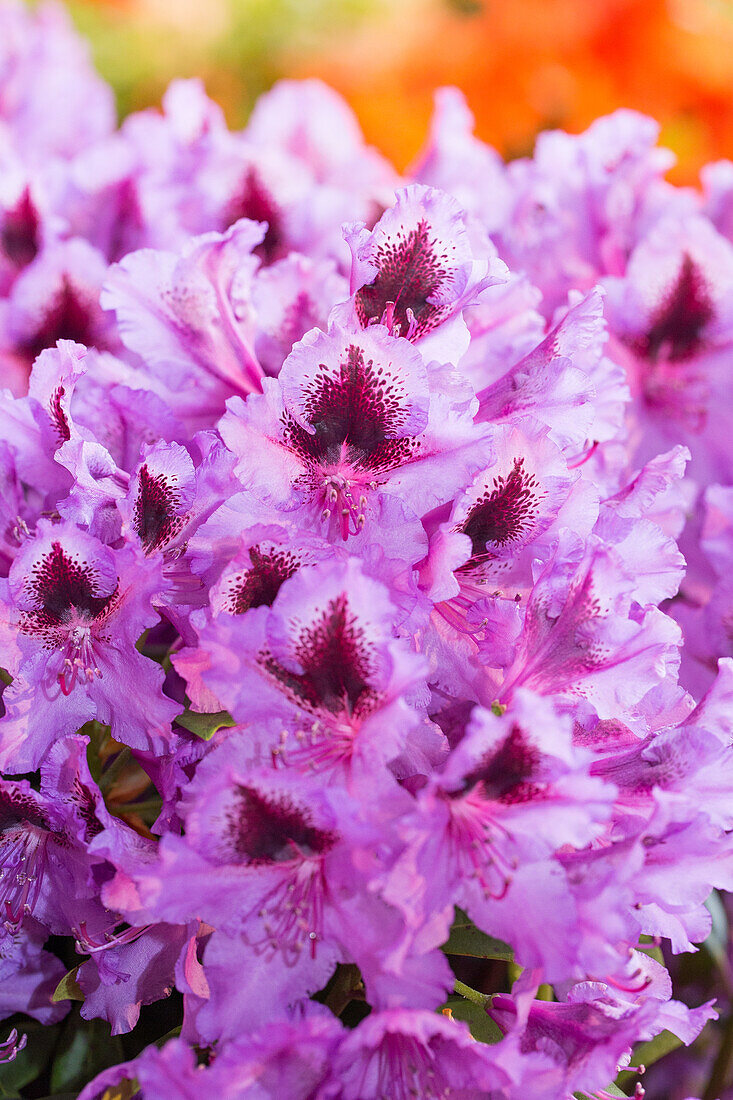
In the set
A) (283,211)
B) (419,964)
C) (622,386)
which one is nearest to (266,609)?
(419,964)

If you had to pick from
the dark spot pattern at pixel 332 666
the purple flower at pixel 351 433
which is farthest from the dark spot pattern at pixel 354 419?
the dark spot pattern at pixel 332 666

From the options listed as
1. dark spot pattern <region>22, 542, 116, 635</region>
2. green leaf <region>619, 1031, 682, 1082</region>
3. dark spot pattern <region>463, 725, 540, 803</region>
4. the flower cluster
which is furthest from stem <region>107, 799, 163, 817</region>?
green leaf <region>619, 1031, 682, 1082</region>

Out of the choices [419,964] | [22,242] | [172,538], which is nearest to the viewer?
[419,964]

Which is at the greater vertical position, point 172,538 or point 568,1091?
point 172,538

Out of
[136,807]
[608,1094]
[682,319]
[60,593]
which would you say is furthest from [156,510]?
[682,319]

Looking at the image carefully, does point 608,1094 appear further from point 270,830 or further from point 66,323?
point 66,323

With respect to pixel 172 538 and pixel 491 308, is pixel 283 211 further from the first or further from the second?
pixel 172 538
